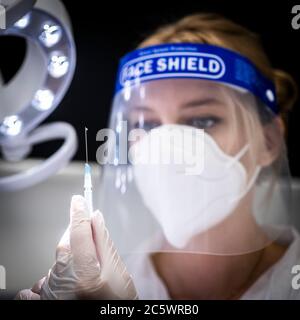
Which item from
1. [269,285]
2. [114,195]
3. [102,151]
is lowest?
[269,285]

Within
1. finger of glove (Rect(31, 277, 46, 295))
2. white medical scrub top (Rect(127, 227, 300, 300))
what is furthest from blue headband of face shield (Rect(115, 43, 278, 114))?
finger of glove (Rect(31, 277, 46, 295))

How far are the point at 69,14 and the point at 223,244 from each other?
79 centimetres

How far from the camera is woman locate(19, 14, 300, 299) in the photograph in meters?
1.60

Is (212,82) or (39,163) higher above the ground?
(212,82)

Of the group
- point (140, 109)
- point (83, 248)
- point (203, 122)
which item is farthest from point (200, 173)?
point (83, 248)

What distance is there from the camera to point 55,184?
1657mm

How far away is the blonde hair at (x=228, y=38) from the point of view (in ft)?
5.46

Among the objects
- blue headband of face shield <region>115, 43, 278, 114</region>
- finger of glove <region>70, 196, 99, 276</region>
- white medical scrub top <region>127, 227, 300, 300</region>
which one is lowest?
white medical scrub top <region>127, 227, 300, 300</region>

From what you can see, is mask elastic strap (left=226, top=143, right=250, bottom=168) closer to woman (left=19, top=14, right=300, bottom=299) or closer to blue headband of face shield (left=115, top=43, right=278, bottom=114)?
woman (left=19, top=14, right=300, bottom=299)

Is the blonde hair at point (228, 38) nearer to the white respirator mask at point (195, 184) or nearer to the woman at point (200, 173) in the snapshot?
the woman at point (200, 173)

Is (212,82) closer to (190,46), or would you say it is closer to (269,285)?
(190,46)

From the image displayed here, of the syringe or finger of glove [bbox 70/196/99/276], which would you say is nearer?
finger of glove [bbox 70/196/99/276]

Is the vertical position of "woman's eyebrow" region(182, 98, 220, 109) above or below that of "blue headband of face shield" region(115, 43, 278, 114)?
below

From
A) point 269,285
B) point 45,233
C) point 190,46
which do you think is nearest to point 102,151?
point 45,233
